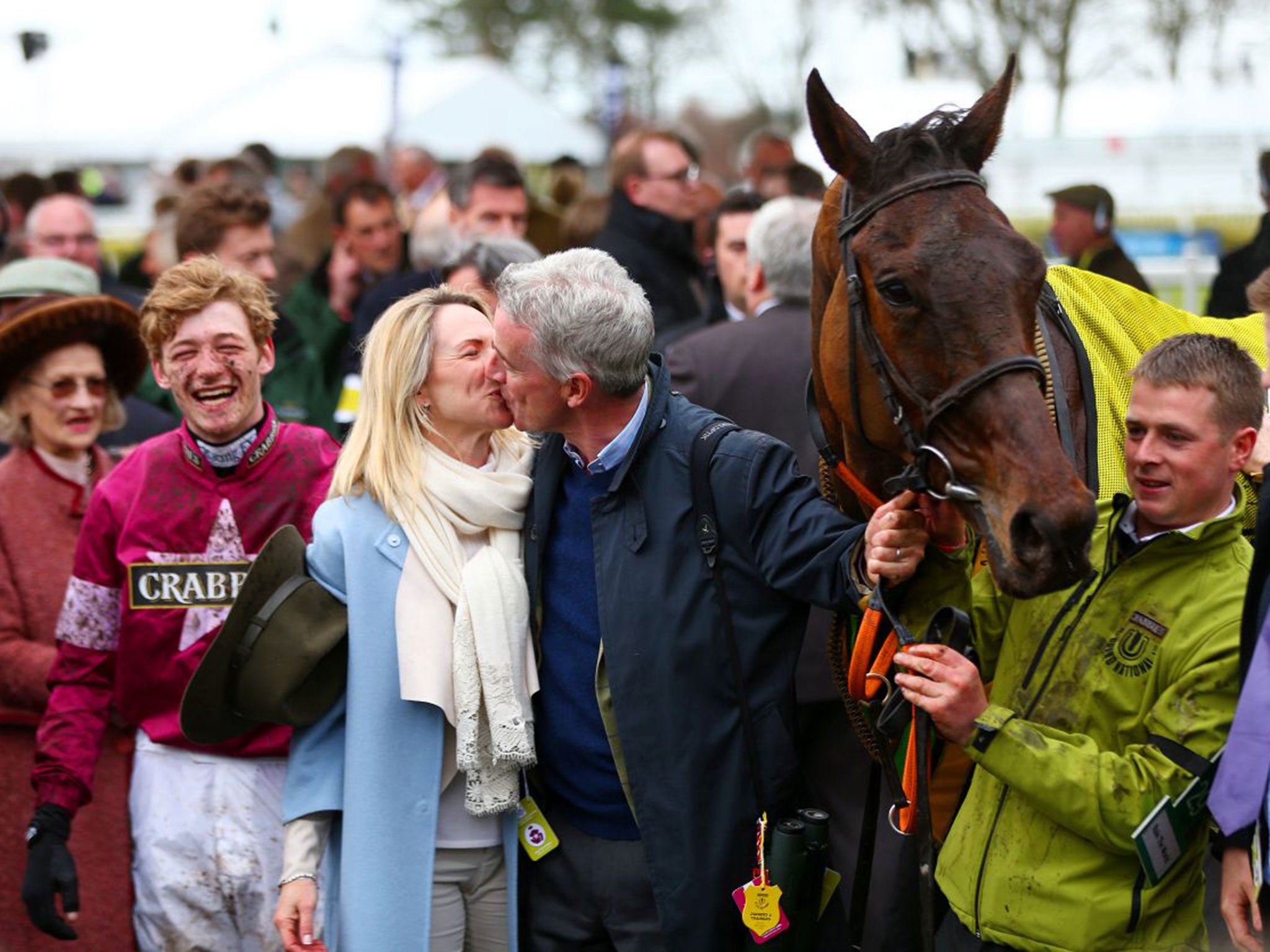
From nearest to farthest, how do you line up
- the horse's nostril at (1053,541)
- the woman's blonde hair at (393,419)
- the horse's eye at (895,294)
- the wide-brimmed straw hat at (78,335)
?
1. the horse's nostril at (1053,541)
2. the horse's eye at (895,294)
3. the woman's blonde hair at (393,419)
4. the wide-brimmed straw hat at (78,335)

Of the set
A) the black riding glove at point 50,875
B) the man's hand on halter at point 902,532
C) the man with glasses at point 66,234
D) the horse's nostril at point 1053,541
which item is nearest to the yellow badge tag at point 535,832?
the man's hand on halter at point 902,532

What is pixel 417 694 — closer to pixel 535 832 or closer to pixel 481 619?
pixel 481 619

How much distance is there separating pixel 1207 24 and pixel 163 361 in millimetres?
22539

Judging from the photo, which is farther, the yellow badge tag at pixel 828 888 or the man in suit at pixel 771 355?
the man in suit at pixel 771 355

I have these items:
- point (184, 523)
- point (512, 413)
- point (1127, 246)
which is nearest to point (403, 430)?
point (512, 413)

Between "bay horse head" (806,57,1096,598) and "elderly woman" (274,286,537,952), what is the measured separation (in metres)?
0.85

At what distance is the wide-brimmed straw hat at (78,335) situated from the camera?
414 centimetres

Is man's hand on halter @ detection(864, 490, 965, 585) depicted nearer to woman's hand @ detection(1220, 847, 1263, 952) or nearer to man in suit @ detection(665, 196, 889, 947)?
woman's hand @ detection(1220, 847, 1263, 952)

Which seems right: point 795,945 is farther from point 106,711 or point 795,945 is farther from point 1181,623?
point 106,711

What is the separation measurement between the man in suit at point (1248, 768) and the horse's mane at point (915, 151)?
0.87 metres

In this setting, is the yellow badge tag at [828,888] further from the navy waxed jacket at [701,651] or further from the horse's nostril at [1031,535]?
the horse's nostril at [1031,535]

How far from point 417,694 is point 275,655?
31 cm

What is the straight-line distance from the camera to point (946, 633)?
268 cm

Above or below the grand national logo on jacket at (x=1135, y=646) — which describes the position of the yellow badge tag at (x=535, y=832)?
below
